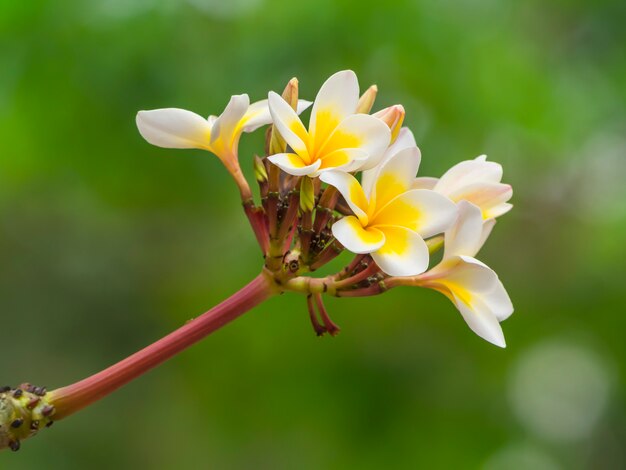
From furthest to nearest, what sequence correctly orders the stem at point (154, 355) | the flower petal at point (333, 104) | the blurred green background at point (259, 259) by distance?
1. the blurred green background at point (259, 259)
2. the flower petal at point (333, 104)
3. the stem at point (154, 355)

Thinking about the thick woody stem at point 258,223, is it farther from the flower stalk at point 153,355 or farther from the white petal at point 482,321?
the white petal at point 482,321

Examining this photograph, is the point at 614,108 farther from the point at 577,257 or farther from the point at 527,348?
the point at 527,348

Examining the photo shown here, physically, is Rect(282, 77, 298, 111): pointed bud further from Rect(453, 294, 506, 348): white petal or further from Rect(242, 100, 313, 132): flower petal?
Rect(453, 294, 506, 348): white petal

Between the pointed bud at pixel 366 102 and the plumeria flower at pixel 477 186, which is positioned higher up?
the pointed bud at pixel 366 102

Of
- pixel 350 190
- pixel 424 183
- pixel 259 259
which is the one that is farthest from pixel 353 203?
pixel 259 259

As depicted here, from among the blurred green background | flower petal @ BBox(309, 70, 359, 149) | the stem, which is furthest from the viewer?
the blurred green background

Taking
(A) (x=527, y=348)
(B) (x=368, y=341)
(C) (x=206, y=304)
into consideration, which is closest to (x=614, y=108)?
(A) (x=527, y=348)

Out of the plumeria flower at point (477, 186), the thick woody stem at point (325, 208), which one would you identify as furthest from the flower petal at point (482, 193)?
the thick woody stem at point (325, 208)

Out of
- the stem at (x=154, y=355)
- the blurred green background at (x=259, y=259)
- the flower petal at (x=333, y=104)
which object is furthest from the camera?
the blurred green background at (x=259, y=259)

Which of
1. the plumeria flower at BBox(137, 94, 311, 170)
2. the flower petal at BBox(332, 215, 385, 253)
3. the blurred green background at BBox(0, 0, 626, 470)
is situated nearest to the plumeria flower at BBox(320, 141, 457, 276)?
the flower petal at BBox(332, 215, 385, 253)
